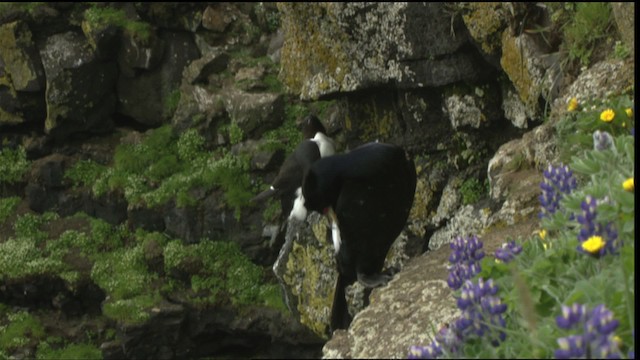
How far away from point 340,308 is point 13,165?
926 centimetres

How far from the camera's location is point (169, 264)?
578 inches

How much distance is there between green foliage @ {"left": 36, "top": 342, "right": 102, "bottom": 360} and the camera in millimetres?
13492

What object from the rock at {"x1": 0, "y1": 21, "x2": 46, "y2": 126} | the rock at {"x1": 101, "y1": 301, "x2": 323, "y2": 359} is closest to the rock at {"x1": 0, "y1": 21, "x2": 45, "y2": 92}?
the rock at {"x1": 0, "y1": 21, "x2": 46, "y2": 126}

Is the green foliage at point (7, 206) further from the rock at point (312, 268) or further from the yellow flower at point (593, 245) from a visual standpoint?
the yellow flower at point (593, 245)

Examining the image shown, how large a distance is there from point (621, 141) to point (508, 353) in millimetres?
1323

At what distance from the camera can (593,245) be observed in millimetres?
2648

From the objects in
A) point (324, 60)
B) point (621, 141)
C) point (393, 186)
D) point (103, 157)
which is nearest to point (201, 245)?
point (103, 157)

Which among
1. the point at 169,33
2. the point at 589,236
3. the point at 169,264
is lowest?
the point at 169,264

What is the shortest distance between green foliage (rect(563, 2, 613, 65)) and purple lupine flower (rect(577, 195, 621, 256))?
3.67 m

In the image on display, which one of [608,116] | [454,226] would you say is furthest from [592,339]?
[454,226]

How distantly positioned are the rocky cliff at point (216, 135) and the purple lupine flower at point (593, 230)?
15.1 ft

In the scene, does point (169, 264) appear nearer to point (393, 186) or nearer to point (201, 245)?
point (201, 245)

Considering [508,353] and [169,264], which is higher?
[508,353]

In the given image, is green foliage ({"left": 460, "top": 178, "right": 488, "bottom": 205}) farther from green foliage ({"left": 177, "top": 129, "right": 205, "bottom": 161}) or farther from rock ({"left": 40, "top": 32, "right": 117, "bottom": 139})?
rock ({"left": 40, "top": 32, "right": 117, "bottom": 139})
